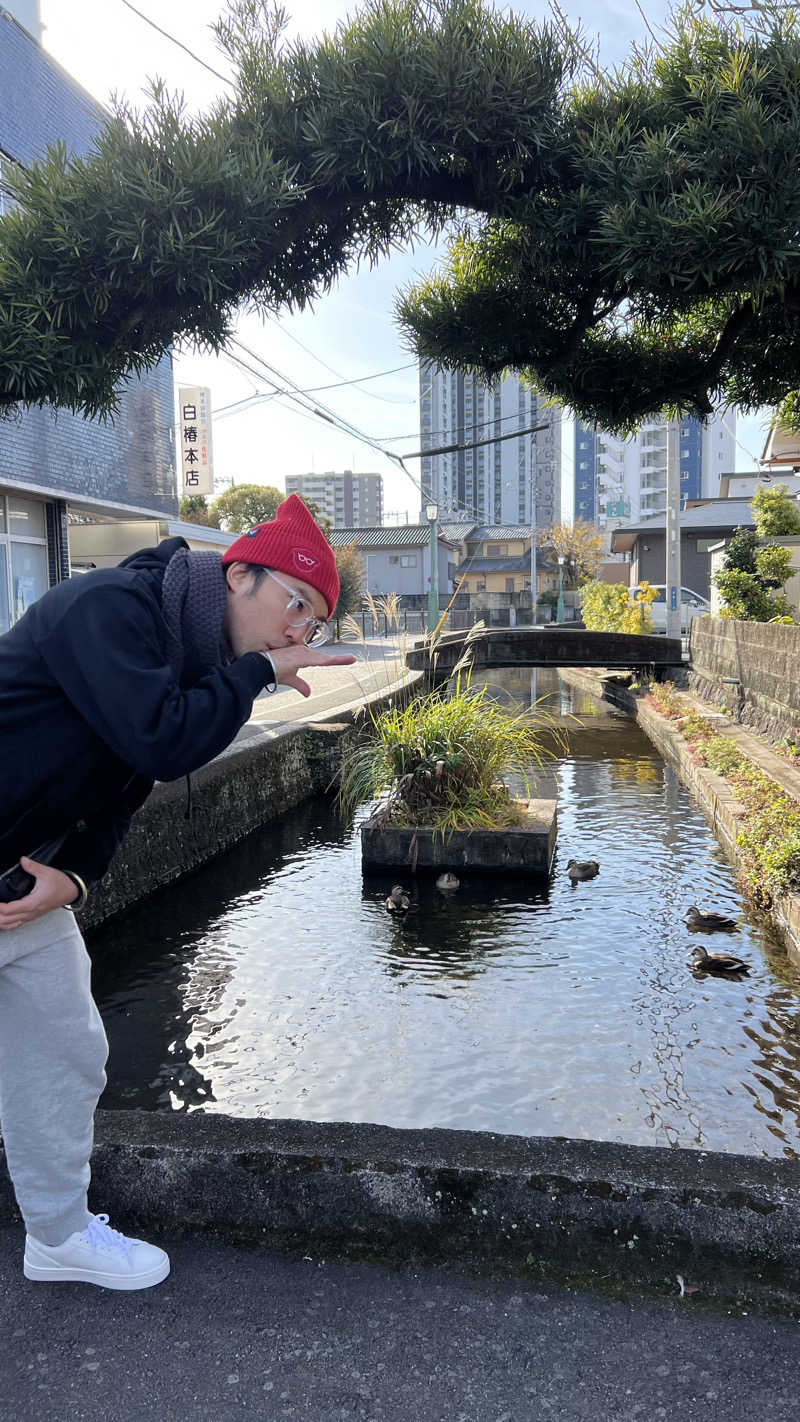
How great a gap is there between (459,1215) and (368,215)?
2.77 metres

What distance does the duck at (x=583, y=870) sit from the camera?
6.42m

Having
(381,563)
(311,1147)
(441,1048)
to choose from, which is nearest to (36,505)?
(441,1048)

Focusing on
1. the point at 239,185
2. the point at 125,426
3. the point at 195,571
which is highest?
the point at 125,426

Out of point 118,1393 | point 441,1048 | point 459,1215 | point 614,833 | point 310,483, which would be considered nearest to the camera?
point 118,1393

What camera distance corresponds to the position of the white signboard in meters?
22.2

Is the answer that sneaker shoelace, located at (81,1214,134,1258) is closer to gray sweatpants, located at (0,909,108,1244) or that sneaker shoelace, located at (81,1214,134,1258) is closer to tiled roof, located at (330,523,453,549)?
gray sweatpants, located at (0,909,108,1244)

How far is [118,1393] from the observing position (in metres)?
1.74

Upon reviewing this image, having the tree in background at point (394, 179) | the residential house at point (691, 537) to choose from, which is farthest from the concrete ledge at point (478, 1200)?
the residential house at point (691, 537)

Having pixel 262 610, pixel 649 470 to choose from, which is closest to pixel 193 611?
pixel 262 610

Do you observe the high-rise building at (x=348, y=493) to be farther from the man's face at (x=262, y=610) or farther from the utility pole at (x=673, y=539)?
the man's face at (x=262, y=610)

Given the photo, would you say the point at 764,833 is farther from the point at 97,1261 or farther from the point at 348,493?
the point at 348,493

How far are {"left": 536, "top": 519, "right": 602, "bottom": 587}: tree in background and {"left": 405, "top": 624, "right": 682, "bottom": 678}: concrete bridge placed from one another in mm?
39208

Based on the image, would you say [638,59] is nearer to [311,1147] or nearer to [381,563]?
[311,1147]

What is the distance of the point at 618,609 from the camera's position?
23906mm
